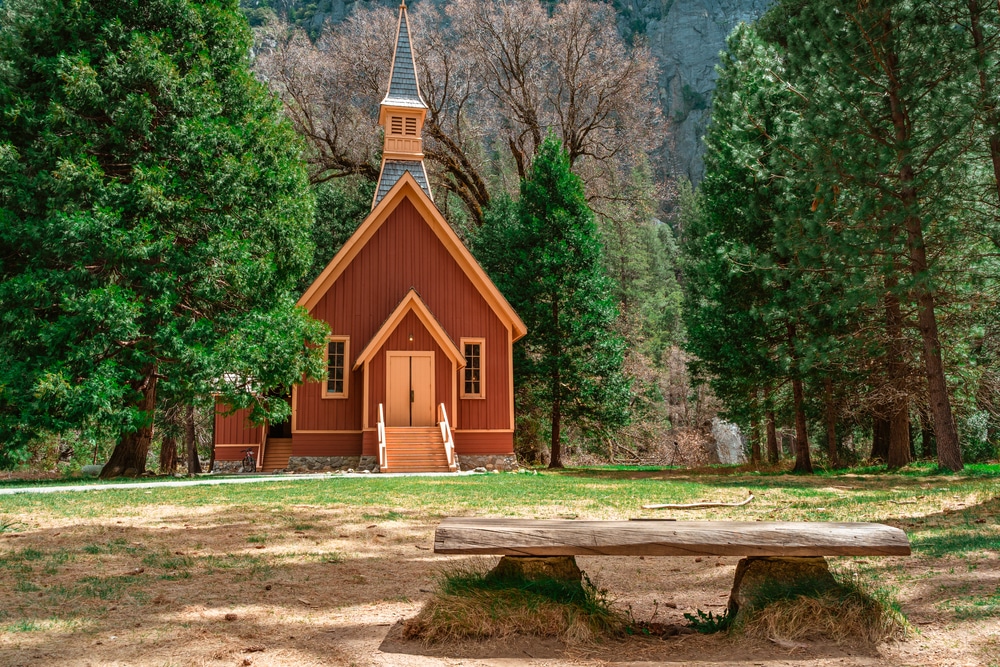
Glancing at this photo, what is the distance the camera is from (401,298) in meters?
22.6

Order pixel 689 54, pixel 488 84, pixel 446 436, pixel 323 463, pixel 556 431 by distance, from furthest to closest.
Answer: pixel 689 54, pixel 488 84, pixel 556 431, pixel 323 463, pixel 446 436

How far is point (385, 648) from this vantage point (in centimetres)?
432

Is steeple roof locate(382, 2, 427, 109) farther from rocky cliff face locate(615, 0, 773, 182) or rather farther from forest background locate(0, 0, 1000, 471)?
rocky cliff face locate(615, 0, 773, 182)

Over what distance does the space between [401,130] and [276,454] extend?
10.8 metres

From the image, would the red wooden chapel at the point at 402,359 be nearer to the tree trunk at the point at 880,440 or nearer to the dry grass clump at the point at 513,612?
the tree trunk at the point at 880,440

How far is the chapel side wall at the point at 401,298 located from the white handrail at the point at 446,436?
34 cm

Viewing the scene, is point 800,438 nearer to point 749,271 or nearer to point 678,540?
point 749,271

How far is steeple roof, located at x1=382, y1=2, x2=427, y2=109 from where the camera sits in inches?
992

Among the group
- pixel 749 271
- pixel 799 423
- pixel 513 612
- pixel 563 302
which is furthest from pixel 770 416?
pixel 513 612

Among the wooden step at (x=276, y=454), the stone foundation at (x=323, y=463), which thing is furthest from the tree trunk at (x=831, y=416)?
the wooden step at (x=276, y=454)

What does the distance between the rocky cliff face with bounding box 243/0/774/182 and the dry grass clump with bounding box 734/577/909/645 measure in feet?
264

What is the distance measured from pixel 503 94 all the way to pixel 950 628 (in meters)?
29.2

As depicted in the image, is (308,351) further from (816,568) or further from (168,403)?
(816,568)

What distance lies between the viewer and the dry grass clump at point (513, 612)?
4418 millimetres
